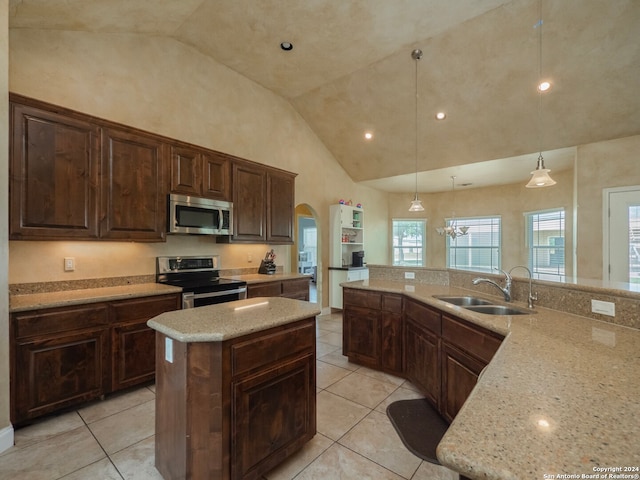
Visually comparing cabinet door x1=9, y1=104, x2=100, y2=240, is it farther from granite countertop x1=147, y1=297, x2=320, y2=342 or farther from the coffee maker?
the coffee maker

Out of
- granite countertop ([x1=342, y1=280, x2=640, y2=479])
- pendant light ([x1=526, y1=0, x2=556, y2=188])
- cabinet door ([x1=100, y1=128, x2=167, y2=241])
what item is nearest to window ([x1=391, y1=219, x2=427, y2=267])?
pendant light ([x1=526, y1=0, x2=556, y2=188])

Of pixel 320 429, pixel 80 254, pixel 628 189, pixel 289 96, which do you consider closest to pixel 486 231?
pixel 628 189

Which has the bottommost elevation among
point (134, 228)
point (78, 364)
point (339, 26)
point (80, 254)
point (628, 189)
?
point (78, 364)

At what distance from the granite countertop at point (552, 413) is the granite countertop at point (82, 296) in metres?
2.76

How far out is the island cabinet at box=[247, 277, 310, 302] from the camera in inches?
148

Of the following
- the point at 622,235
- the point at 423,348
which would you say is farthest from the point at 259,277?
the point at 622,235

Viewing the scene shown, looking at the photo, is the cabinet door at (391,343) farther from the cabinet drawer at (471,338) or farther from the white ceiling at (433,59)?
the white ceiling at (433,59)

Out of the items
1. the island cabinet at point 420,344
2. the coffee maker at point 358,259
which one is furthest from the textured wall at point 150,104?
the island cabinet at point 420,344

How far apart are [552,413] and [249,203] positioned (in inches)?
146

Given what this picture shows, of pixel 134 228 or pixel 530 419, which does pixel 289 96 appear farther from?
pixel 530 419

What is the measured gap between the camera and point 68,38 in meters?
2.79

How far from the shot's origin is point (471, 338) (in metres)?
1.92

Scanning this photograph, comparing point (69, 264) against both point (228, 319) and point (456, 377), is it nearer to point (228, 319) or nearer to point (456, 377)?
point (228, 319)

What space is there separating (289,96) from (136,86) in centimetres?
243
